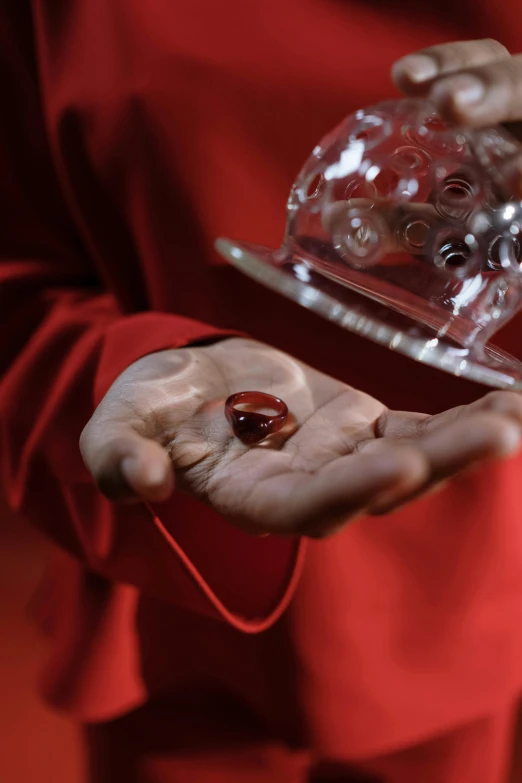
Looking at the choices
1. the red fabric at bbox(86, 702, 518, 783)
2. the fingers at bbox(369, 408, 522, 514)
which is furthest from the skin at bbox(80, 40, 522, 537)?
the red fabric at bbox(86, 702, 518, 783)

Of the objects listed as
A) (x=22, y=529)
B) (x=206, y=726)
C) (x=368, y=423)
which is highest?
(x=368, y=423)

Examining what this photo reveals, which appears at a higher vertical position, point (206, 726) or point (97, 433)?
point (97, 433)

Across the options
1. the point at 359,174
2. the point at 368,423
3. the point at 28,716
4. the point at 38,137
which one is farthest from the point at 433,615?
the point at 28,716

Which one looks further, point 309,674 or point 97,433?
point 309,674

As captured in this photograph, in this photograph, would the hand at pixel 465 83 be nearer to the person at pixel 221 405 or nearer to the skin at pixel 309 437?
the skin at pixel 309 437

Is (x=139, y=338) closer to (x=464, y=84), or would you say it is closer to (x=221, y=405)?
(x=221, y=405)

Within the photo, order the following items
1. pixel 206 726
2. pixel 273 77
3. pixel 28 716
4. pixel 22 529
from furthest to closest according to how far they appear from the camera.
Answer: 1. pixel 22 529
2. pixel 28 716
3. pixel 206 726
4. pixel 273 77

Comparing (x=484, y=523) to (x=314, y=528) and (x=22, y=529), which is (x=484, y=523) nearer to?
(x=314, y=528)

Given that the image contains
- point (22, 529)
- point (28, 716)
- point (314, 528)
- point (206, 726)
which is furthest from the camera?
point (22, 529)

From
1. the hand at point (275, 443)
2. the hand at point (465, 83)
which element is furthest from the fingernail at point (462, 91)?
the hand at point (275, 443)
